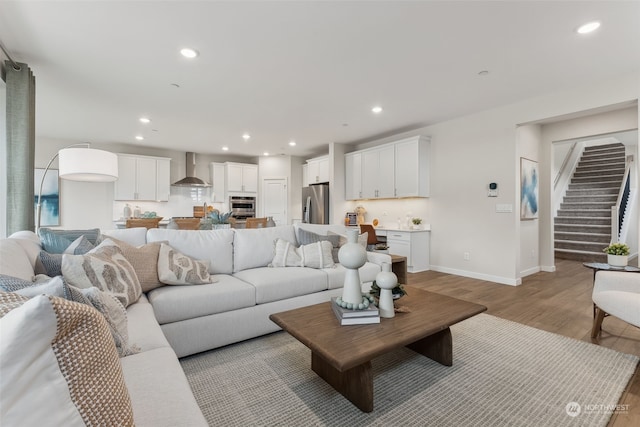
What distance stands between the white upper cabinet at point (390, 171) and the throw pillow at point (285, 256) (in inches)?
116

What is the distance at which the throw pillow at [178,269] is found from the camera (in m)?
2.27

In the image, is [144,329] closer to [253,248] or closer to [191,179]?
[253,248]

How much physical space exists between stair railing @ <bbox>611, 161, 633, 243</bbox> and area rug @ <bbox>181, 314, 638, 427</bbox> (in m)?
5.04

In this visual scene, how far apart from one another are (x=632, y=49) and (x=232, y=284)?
413 centimetres

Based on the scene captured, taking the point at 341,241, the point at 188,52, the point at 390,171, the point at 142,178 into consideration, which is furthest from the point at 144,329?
the point at 142,178

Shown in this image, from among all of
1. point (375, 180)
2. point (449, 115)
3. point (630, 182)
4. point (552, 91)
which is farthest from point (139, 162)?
point (630, 182)

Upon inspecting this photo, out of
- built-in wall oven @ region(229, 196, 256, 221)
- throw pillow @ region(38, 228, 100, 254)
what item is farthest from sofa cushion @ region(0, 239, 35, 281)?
built-in wall oven @ region(229, 196, 256, 221)

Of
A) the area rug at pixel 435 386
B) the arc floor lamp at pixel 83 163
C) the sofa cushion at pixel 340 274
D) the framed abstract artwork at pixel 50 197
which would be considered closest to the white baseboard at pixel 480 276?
the area rug at pixel 435 386

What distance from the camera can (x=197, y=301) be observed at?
2135 mm

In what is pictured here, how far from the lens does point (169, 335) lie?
2.01m

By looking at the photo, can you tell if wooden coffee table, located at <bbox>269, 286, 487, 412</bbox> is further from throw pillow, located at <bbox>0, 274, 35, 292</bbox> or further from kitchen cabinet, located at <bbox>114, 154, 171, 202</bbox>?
kitchen cabinet, located at <bbox>114, 154, 171, 202</bbox>

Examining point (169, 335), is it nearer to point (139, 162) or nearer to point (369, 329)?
point (369, 329)

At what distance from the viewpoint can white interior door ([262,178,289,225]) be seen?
775 centimetres

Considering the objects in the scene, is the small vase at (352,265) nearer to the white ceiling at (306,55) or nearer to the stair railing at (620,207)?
the white ceiling at (306,55)
